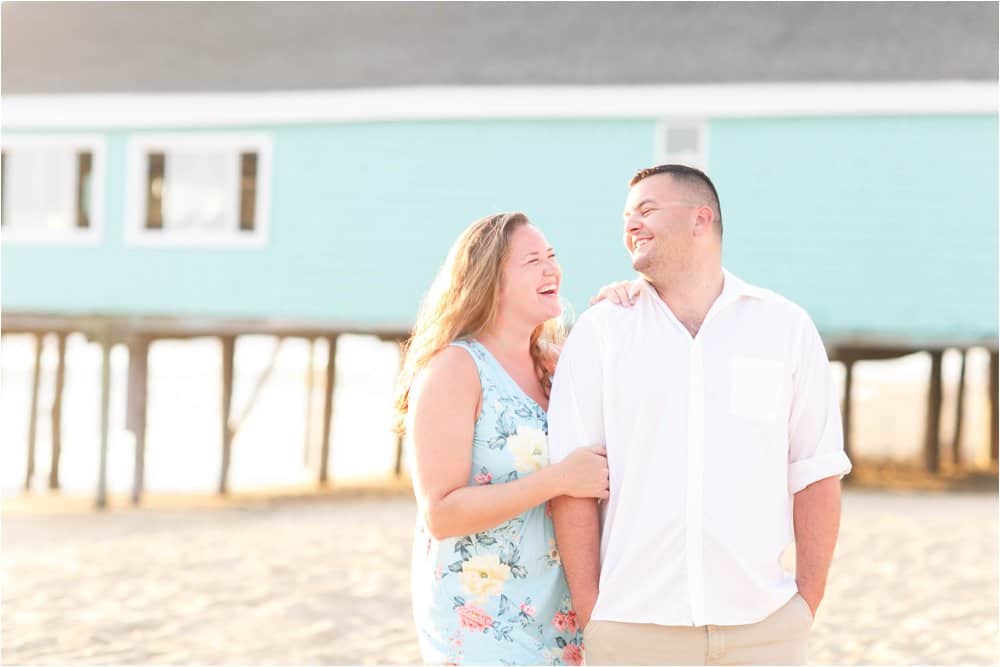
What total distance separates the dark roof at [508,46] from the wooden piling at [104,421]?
11.2 feet

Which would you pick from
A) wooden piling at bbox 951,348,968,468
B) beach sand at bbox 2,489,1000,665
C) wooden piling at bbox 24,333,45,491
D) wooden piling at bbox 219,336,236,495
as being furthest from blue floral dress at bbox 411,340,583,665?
wooden piling at bbox 951,348,968,468

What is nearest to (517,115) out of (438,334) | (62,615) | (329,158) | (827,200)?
(329,158)

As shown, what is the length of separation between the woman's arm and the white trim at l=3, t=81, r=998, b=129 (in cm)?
1203

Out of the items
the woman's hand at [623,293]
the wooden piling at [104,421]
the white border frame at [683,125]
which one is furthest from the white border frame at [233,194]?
the woman's hand at [623,293]

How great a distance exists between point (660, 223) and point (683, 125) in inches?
478

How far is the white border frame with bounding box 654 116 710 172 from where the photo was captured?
14586 millimetres

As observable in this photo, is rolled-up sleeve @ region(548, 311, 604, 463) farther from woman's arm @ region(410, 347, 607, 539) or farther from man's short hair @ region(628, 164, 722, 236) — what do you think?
man's short hair @ region(628, 164, 722, 236)

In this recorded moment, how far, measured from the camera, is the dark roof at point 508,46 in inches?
583

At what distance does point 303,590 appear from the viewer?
9273 millimetres

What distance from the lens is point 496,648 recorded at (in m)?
2.90

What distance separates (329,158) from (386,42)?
2.15 meters

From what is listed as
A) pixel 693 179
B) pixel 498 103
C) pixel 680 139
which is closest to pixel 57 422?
pixel 498 103

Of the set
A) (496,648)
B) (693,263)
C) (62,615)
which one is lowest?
(62,615)

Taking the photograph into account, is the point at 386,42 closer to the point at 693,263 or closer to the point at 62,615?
the point at 62,615
